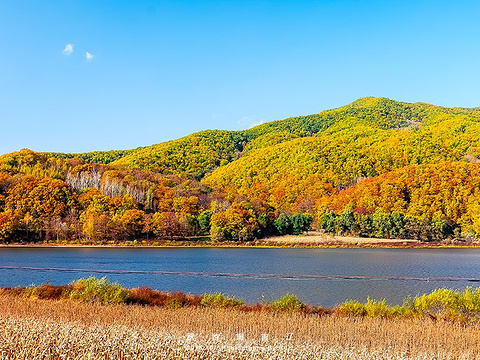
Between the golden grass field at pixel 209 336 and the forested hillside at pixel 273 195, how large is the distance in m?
71.7

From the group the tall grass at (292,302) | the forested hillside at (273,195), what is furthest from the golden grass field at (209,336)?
the forested hillside at (273,195)

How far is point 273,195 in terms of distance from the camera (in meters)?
132

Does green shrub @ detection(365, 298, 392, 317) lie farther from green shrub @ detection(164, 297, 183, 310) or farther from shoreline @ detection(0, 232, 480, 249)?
shoreline @ detection(0, 232, 480, 249)

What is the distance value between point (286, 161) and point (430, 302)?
478ft

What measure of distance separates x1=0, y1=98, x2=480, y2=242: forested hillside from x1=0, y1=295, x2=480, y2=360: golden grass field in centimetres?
7170

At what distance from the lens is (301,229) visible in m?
91.7

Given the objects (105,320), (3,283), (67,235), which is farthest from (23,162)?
(105,320)

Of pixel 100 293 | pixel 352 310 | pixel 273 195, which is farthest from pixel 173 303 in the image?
pixel 273 195

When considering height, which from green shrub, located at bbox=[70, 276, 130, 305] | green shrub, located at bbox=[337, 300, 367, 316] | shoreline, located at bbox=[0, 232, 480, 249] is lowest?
shoreline, located at bbox=[0, 232, 480, 249]

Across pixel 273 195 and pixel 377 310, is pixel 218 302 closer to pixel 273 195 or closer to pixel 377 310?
pixel 377 310

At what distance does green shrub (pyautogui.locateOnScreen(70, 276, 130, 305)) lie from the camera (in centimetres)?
1828

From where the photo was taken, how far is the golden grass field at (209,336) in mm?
8227

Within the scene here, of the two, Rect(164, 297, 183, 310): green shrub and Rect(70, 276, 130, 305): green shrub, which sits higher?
Rect(70, 276, 130, 305): green shrub

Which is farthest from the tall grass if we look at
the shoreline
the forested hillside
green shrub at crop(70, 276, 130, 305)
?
the forested hillside
